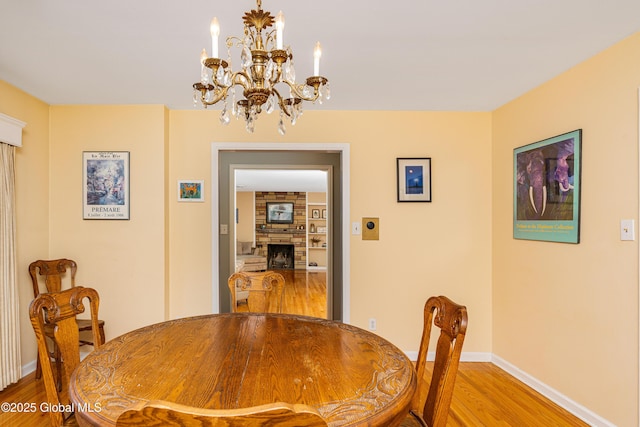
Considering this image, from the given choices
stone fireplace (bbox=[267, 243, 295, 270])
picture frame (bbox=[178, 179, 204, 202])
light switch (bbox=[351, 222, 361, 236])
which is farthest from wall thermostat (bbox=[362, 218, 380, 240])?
stone fireplace (bbox=[267, 243, 295, 270])

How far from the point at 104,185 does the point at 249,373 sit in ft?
8.51

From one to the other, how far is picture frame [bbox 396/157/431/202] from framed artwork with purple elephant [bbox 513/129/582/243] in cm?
71

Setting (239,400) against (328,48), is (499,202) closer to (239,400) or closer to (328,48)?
(328,48)

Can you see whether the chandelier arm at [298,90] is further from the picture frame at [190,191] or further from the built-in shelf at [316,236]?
the built-in shelf at [316,236]

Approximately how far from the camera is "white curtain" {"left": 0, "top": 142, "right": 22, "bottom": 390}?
2.49 m

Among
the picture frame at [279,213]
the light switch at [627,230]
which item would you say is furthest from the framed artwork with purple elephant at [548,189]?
the picture frame at [279,213]

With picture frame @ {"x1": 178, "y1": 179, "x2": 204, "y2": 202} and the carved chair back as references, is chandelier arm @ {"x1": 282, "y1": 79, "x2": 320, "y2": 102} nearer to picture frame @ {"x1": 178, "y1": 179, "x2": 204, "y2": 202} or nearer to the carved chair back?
picture frame @ {"x1": 178, "y1": 179, "x2": 204, "y2": 202}

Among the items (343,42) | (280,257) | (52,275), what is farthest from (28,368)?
(280,257)

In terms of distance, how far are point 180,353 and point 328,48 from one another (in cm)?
181

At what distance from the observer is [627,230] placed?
196cm

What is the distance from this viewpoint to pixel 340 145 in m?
3.22

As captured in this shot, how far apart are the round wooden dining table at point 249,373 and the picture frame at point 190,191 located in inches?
63.7

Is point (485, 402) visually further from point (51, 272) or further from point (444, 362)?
point (51, 272)

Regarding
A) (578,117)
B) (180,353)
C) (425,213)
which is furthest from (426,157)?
(180,353)
